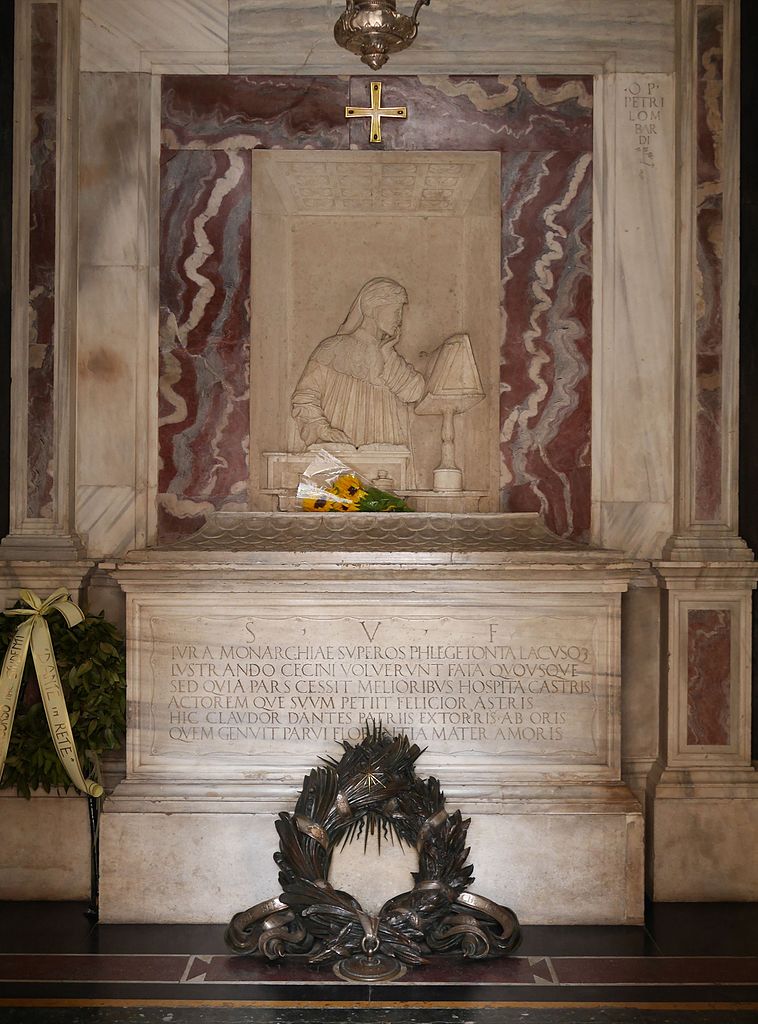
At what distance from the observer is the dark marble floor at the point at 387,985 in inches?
143

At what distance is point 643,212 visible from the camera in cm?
513

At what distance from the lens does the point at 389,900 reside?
4.24 m

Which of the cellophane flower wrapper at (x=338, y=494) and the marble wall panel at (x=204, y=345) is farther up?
the marble wall panel at (x=204, y=345)

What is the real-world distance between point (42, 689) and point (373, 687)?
142cm

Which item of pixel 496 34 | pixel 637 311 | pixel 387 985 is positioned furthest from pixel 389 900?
pixel 496 34

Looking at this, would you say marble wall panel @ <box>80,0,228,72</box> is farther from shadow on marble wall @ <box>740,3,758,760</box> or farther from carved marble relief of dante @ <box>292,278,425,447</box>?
shadow on marble wall @ <box>740,3,758,760</box>

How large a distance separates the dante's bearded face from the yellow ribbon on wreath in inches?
84.6

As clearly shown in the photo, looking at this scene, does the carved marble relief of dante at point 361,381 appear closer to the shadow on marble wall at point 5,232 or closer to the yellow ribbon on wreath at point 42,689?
the shadow on marble wall at point 5,232

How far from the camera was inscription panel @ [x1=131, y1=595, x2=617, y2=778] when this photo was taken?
14.9 ft

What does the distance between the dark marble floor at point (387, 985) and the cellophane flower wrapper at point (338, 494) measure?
1954mm

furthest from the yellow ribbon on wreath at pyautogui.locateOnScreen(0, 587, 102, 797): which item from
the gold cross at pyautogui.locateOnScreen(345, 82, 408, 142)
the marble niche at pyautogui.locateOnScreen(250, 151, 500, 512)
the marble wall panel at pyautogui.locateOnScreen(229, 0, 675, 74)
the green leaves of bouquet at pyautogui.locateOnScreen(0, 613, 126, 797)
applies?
the marble wall panel at pyautogui.locateOnScreen(229, 0, 675, 74)

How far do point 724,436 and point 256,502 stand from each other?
2.32m

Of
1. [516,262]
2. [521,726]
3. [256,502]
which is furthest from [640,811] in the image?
[516,262]

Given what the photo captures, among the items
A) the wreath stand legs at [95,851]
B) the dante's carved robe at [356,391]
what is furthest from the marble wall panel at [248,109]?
the wreath stand legs at [95,851]
